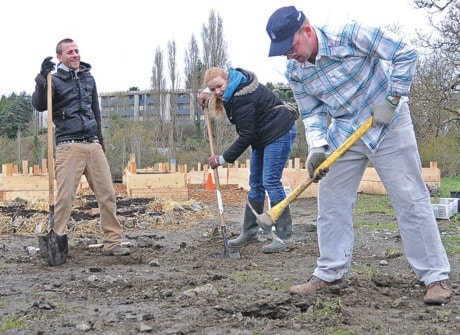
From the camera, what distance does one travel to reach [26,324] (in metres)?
3.32

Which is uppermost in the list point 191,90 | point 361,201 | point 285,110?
point 191,90

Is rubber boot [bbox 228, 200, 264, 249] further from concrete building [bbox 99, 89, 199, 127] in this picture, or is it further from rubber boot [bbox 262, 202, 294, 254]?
concrete building [bbox 99, 89, 199, 127]

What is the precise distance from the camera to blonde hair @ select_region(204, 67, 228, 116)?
5613mm

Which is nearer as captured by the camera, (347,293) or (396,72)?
(396,72)

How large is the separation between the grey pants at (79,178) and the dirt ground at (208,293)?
1.07ft

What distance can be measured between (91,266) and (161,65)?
3682 centimetres

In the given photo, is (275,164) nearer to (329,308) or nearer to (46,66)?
(46,66)

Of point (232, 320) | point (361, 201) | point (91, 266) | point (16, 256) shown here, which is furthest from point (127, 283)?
point (361, 201)

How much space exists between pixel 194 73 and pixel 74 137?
111ft

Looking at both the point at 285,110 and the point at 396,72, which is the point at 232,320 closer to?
the point at 396,72

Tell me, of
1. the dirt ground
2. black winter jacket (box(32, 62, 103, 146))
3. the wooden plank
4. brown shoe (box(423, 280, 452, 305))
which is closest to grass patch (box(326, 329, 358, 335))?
the dirt ground

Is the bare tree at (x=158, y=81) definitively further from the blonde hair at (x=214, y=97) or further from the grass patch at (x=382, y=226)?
the blonde hair at (x=214, y=97)

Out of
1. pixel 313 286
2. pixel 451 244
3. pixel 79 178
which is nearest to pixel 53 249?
pixel 79 178

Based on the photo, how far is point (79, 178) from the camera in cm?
561
